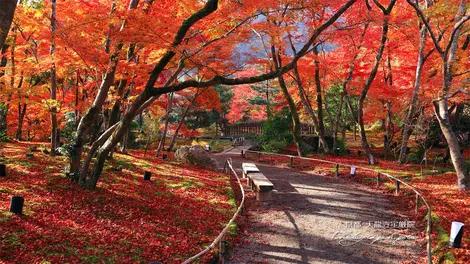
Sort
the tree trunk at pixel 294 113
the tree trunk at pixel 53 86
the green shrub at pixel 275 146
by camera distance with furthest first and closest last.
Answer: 1. the green shrub at pixel 275 146
2. the tree trunk at pixel 294 113
3. the tree trunk at pixel 53 86

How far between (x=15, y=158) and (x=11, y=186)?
3.81 m

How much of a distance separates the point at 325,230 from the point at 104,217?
5272 millimetres

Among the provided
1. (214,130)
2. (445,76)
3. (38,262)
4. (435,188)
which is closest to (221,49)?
(445,76)

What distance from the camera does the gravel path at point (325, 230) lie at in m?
6.59

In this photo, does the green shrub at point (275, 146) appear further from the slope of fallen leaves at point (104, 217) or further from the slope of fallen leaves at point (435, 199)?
the slope of fallen leaves at point (104, 217)

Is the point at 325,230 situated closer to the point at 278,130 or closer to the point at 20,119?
the point at 278,130

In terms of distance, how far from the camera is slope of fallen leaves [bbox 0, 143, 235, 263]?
5.87m

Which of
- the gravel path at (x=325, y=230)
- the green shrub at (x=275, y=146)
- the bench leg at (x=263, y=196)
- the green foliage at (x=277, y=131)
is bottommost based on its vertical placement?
the gravel path at (x=325, y=230)

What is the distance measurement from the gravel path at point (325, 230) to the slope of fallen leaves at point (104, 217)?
41.7 inches

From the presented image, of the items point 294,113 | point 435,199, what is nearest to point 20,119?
point 294,113

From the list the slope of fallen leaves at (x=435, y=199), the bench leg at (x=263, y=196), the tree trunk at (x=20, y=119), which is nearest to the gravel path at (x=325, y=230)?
the bench leg at (x=263, y=196)

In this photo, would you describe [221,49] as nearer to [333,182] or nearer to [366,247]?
[333,182]

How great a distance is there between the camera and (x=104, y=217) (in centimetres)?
773

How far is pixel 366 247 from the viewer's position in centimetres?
696
